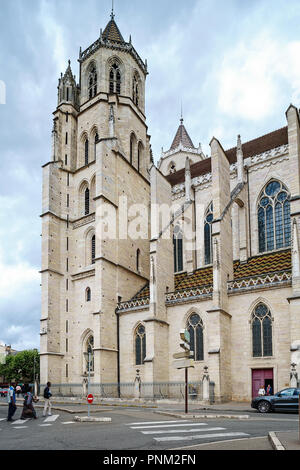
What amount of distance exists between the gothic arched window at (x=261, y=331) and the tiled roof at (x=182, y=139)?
34.4 meters

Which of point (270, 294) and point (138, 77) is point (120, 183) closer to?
point (138, 77)

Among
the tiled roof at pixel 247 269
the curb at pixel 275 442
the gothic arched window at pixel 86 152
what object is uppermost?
the gothic arched window at pixel 86 152

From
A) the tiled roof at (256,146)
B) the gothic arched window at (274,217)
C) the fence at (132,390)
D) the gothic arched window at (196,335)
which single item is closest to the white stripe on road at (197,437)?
the fence at (132,390)

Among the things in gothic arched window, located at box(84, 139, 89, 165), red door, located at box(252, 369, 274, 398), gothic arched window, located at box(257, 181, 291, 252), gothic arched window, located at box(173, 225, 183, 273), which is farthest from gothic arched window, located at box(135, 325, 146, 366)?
gothic arched window, located at box(84, 139, 89, 165)

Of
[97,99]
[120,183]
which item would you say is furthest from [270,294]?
[97,99]

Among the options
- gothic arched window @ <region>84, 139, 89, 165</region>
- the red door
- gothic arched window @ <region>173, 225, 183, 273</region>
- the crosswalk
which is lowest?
the red door

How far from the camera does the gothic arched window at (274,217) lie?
99.7 ft

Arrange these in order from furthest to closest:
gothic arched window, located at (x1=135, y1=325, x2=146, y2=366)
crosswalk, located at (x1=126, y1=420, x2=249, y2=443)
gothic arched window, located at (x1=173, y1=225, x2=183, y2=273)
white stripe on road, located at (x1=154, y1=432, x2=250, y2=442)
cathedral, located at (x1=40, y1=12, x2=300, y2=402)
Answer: gothic arched window, located at (x1=173, y1=225, x2=183, y2=273) < gothic arched window, located at (x1=135, y1=325, x2=146, y2=366) < cathedral, located at (x1=40, y1=12, x2=300, y2=402) < crosswalk, located at (x1=126, y1=420, x2=249, y2=443) < white stripe on road, located at (x1=154, y1=432, x2=250, y2=442)

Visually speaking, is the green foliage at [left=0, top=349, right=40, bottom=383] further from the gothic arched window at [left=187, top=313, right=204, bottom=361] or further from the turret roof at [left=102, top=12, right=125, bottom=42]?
the gothic arched window at [left=187, top=313, right=204, bottom=361]

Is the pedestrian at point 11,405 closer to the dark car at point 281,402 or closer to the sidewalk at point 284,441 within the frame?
the dark car at point 281,402

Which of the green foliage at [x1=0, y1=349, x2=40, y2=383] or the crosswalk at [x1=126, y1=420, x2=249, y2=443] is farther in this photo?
the green foliage at [x1=0, y1=349, x2=40, y2=383]

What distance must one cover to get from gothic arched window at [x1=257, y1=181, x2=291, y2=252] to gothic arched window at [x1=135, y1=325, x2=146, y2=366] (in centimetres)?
942

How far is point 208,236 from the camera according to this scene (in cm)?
3466

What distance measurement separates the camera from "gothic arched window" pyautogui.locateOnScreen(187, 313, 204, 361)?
28.8 m
